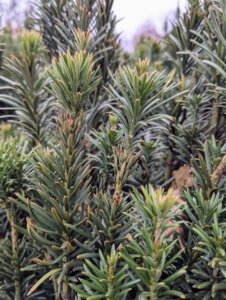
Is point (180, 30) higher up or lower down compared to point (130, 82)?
higher up

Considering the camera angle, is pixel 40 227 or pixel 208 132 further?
pixel 208 132

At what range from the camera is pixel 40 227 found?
480mm

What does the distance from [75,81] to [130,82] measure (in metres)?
0.09

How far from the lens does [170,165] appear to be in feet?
2.32

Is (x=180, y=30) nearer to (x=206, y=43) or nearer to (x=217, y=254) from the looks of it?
(x=206, y=43)

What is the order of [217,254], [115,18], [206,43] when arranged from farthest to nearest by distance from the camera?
[115,18] → [206,43] → [217,254]

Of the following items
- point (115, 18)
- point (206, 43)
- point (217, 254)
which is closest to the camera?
point (217, 254)

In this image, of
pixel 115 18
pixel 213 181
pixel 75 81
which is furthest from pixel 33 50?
pixel 213 181

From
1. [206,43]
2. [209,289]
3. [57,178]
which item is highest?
[206,43]

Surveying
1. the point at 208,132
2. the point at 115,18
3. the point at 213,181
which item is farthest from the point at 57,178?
the point at 115,18

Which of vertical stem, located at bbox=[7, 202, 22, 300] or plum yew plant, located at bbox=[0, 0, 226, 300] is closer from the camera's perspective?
plum yew plant, located at bbox=[0, 0, 226, 300]

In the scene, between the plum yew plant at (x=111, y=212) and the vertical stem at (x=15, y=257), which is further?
the vertical stem at (x=15, y=257)

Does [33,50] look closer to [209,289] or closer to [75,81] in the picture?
[75,81]

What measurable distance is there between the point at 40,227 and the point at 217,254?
242 millimetres
